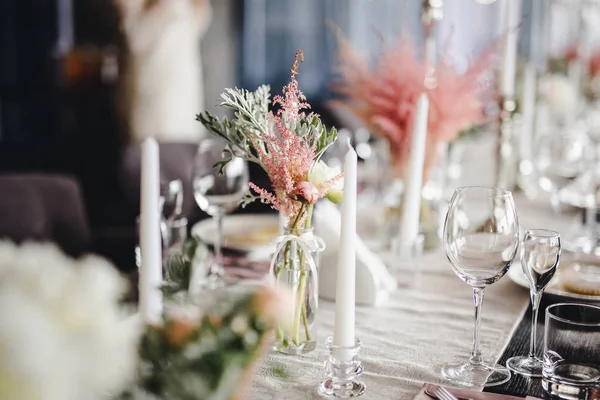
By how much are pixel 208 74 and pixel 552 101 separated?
3019 mm

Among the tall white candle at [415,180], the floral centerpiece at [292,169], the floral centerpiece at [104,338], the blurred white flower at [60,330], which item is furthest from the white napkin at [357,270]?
the blurred white flower at [60,330]

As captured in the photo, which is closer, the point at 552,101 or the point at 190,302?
the point at 190,302

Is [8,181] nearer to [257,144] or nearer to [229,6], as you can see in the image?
[257,144]

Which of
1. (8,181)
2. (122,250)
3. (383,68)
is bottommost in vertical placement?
(122,250)

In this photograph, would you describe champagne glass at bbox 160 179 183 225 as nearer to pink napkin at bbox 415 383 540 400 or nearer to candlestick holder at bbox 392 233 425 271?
candlestick holder at bbox 392 233 425 271

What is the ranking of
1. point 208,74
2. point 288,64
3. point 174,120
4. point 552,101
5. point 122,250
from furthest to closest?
point 288,64, point 208,74, point 174,120, point 552,101, point 122,250

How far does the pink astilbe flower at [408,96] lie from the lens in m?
1.61

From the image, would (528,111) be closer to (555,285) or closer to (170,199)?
(555,285)

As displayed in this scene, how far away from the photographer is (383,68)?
165 centimetres

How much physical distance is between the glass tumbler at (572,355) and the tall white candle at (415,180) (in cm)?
50

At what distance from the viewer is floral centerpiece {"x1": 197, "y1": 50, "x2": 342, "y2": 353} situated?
1.04m

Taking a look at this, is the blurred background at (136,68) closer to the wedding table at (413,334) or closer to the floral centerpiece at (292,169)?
the wedding table at (413,334)

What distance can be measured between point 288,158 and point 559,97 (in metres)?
2.85

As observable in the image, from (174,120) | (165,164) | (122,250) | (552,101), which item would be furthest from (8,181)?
(552,101)
